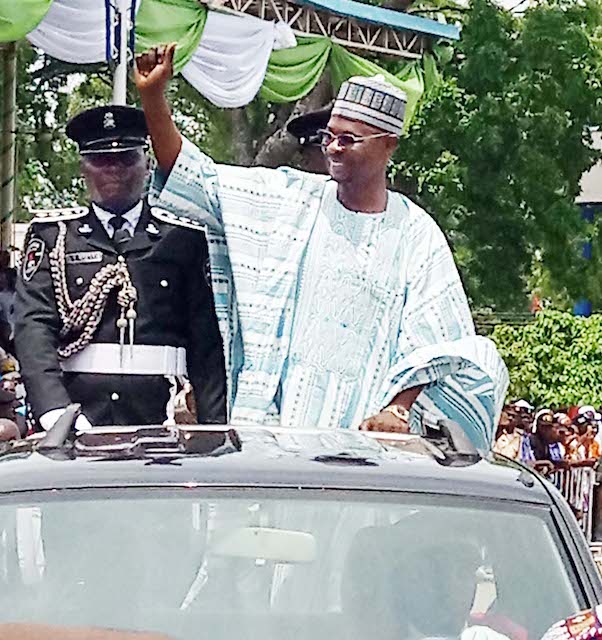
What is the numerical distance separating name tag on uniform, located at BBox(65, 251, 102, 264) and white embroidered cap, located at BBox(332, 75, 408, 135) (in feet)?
3.12

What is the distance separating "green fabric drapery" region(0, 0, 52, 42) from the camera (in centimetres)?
1082

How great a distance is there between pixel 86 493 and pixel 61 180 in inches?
983

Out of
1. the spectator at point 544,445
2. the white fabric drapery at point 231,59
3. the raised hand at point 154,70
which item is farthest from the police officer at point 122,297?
the white fabric drapery at point 231,59

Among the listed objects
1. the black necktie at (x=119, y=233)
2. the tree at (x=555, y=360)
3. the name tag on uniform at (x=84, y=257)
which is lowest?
the tree at (x=555, y=360)

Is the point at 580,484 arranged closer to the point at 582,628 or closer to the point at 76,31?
the point at 76,31

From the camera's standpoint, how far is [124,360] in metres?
4.97

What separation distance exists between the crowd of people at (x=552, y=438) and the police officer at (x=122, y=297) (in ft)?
14.9

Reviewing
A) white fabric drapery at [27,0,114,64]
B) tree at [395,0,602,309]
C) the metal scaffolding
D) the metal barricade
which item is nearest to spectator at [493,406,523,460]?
the metal barricade

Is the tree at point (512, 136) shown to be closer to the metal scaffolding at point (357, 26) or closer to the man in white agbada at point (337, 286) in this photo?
the metal scaffolding at point (357, 26)

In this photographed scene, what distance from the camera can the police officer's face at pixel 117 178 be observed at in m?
5.09

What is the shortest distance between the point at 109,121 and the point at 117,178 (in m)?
0.18

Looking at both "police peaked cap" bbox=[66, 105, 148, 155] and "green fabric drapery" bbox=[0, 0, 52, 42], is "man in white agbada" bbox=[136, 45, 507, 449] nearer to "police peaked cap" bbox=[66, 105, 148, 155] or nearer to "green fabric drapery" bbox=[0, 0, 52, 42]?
→ "police peaked cap" bbox=[66, 105, 148, 155]

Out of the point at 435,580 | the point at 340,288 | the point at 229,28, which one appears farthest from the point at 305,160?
the point at 229,28

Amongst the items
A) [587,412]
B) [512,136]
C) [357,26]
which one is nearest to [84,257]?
[587,412]
